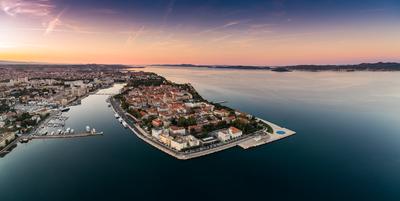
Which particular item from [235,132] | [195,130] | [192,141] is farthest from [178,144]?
[235,132]

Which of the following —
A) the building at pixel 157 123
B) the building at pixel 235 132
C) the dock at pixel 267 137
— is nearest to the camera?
the dock at pixel 267 137

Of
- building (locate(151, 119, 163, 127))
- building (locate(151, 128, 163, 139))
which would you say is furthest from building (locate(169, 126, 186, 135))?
building (locate(151, 119, 163, 127))

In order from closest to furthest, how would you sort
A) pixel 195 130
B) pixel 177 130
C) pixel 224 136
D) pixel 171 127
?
pixel 224 136 → pixel 177 130 → pixel 171 127 → pixel 195 130

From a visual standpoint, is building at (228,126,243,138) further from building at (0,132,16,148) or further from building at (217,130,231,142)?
building at (0,132,16,148)

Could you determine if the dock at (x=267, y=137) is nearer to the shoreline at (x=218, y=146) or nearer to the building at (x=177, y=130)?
the shoreline at (x=218, y=146)

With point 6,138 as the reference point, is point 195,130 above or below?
above

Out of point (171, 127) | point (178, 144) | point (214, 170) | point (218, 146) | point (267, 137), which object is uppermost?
point (171, 127)

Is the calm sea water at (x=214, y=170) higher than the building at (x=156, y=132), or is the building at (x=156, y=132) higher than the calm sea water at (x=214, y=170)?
the building at (x=156, y=132)

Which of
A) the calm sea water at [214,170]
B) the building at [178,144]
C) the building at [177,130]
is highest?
the building at [177,130]

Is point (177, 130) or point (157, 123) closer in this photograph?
point (177, 130)

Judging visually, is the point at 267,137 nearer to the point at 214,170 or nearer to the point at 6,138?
the point at 214,170

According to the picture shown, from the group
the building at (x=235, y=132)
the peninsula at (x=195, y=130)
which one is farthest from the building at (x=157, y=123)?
the building at (x=235, y=132)
